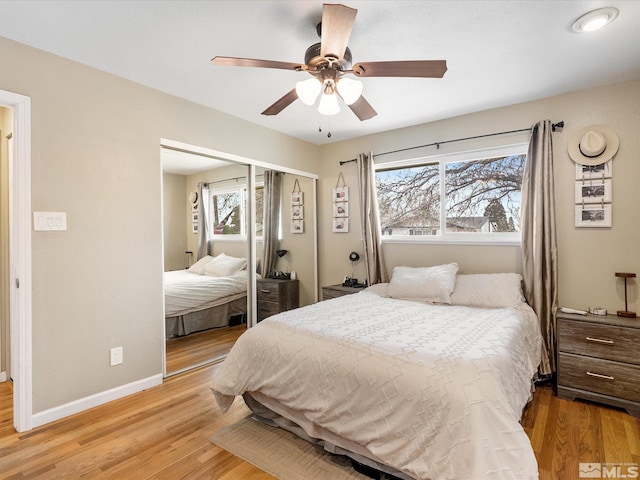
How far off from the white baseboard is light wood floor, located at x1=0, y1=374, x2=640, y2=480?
0.05m

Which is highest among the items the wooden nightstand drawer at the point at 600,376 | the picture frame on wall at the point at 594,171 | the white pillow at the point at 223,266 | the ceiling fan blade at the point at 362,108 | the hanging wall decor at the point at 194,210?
the ceiling fan blade at the point at 362,108

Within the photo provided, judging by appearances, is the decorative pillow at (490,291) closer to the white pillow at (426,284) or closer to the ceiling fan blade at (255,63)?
the white pillow at (426,284)

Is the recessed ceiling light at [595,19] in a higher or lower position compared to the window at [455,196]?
higher

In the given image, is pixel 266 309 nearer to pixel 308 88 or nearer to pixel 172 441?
pixel 172 441

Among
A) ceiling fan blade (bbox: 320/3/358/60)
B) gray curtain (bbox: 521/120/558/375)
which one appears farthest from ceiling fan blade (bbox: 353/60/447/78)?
gray curtain (bbox: 521/120/558/375)

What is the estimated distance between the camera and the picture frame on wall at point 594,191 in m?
2.75

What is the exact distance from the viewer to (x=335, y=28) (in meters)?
1.55

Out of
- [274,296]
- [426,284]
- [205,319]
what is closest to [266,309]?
[274,296]

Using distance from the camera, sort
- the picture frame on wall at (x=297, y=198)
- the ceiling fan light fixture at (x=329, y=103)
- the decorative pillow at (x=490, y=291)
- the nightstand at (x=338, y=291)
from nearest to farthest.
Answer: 1. the ceiling fan light fixture at (x=329, y=103)
2. the decorative pillow at (x=490, y=291)
3. the nightstand at (x=338, y=291)
4. the picture frame on wall at (x=297, y=198)

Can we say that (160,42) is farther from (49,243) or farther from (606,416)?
(606,416)

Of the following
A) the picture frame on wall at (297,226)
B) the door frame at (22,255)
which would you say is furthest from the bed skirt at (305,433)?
the picture frame on wall at (297,226)

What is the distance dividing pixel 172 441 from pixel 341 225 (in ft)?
9.82

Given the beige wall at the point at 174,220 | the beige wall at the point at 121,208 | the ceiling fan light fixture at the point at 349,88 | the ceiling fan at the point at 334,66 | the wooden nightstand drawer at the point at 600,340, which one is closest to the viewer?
the ceiling fan at the point at 334,66

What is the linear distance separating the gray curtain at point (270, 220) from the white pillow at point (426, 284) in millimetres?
1468
